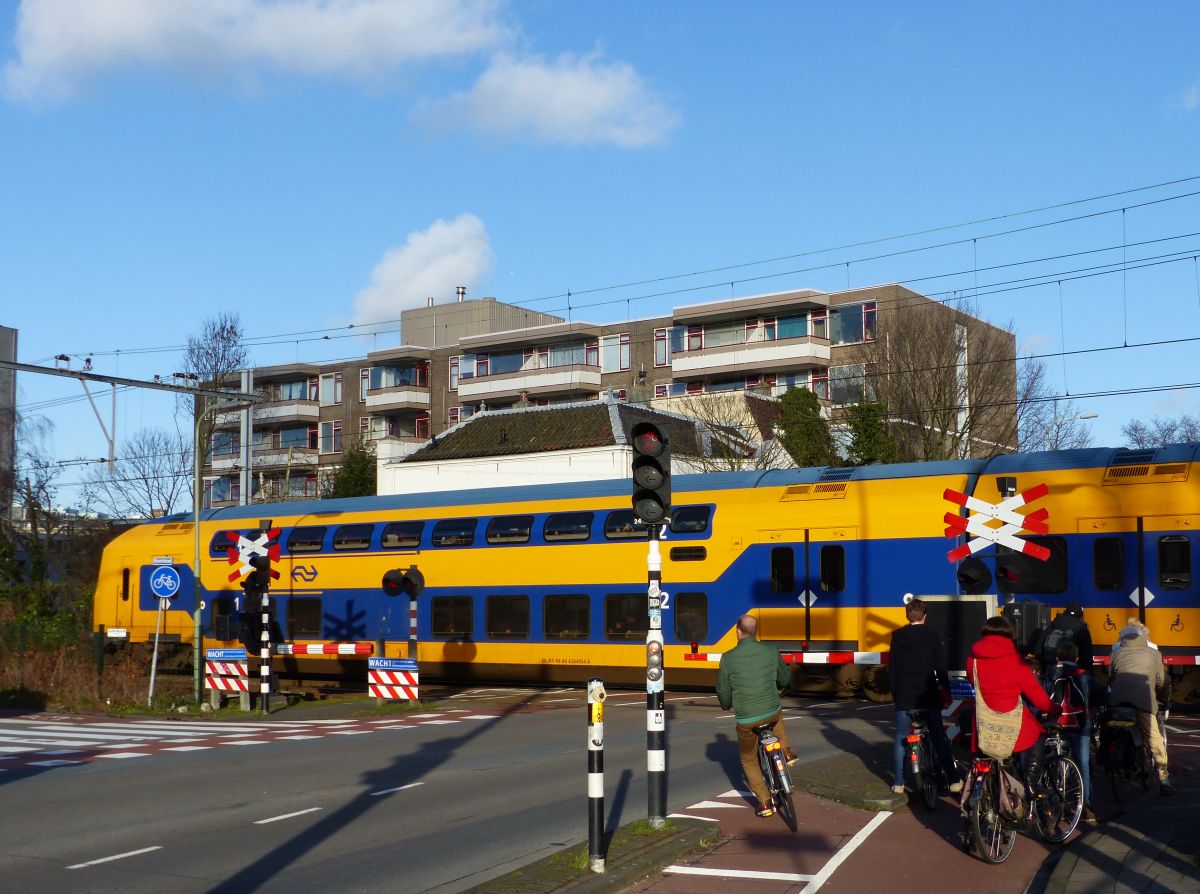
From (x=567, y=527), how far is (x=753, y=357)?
1515 inches

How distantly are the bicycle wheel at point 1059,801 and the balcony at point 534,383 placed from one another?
198 ft

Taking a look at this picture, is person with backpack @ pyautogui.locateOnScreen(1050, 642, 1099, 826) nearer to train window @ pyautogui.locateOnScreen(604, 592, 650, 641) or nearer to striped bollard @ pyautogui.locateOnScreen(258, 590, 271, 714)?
train window @ pyautogui.locateOnScreen(604, 592, 650, 641)

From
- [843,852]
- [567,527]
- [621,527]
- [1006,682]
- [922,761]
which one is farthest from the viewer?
[567,527]

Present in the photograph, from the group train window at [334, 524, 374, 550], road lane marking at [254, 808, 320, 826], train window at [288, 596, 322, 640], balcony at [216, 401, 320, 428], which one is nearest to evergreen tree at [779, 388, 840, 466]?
train window at [334, 524, 374, 550]

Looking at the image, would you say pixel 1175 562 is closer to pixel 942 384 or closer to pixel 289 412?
pixel 942 384

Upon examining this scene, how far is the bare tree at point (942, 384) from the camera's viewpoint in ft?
145

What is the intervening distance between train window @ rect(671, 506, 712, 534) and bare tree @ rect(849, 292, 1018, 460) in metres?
19.0

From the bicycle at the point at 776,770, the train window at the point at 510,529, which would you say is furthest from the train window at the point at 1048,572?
the bicycle at the point at 776,770

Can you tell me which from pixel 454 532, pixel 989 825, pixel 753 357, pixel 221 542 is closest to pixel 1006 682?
pixel 989 825

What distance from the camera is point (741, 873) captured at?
366 inches

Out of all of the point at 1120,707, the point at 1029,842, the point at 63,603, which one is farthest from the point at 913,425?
the point at 1029,842

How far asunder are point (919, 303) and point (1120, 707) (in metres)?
45.0

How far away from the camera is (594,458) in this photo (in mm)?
49594

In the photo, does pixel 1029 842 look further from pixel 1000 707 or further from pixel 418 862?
pixel 418 862
